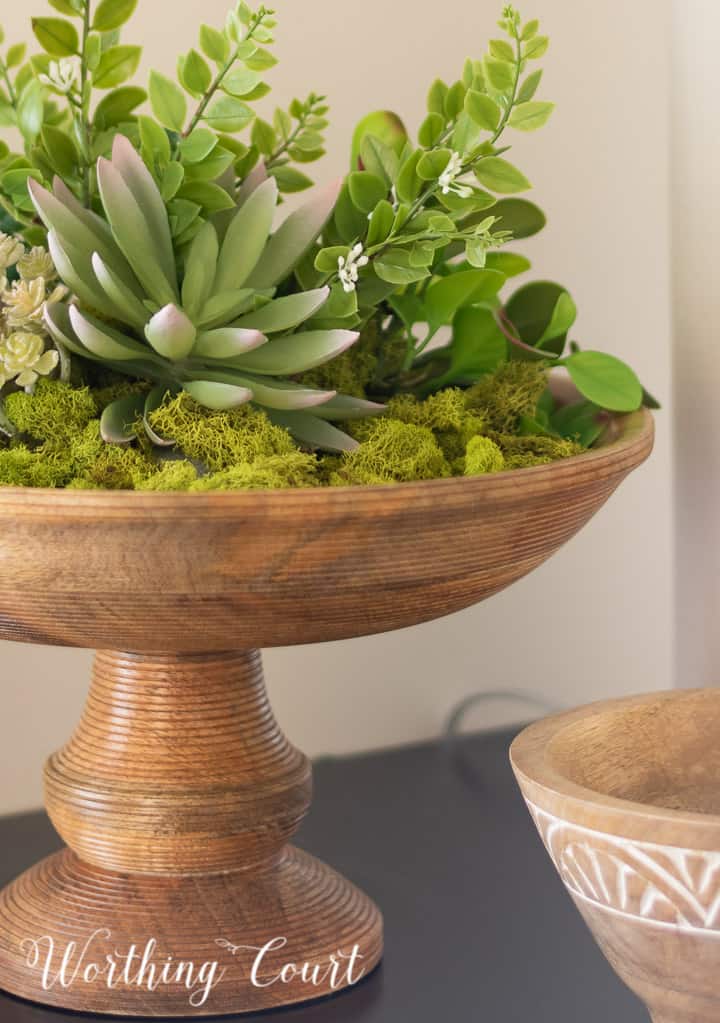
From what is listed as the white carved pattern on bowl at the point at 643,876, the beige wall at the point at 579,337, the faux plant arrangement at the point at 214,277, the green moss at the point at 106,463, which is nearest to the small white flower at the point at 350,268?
the faux plant arrangement at the point at 214,277

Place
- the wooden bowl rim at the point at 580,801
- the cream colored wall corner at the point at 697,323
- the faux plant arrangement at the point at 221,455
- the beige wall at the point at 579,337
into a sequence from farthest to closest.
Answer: the beige wall at the point at 579,337 → the cream colored wall corner at the point at 697,323 → the faux plant arrangement at the point at 221,455 → the wooden bowl rim at the point at 580,801

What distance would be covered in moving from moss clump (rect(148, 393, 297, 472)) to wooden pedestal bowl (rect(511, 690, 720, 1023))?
0.50 ft

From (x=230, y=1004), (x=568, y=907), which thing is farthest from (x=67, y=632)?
(x=568, y=907)

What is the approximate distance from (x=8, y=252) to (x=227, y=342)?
115 millimetres

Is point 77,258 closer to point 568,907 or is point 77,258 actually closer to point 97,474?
point 97,474

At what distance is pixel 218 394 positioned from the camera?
0.49 metres

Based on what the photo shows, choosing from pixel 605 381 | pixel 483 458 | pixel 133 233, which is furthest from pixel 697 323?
pixel 133 233

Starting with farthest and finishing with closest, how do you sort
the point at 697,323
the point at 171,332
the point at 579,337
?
the point at 579,337, the point at 697,323, the point at 171,332

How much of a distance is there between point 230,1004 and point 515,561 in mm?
215

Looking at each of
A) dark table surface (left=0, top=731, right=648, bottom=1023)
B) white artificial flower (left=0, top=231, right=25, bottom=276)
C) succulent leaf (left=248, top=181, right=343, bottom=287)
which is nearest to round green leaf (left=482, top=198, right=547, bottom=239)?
succulent leaf (left=248, top=181, right=343, bottom=287)

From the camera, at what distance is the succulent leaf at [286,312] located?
1.64 feet

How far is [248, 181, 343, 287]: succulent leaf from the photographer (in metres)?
0.53

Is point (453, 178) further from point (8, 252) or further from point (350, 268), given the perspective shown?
point (8, 252)

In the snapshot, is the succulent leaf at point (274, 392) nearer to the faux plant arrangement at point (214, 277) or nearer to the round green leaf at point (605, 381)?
the faux plant arrangement at point (214, 277)
